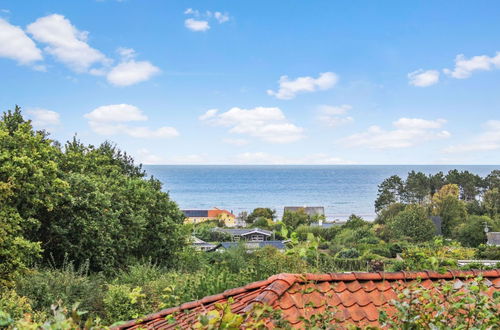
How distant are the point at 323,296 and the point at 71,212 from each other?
12.0 metres

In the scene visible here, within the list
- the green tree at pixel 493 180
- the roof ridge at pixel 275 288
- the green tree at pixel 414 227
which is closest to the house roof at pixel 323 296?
the roof ridge at pixel 275 288

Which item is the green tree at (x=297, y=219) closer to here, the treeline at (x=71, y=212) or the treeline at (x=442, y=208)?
the treeline at (x=442, y=208)

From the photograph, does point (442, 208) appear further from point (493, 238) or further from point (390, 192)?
point (390, 192)

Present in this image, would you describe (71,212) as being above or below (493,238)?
above

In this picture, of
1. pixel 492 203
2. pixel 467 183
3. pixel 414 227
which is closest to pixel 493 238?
pixel 414 227

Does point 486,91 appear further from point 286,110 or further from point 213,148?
point 213,148

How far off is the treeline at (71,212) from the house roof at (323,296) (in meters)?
8.70

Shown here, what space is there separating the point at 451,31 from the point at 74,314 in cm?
3305

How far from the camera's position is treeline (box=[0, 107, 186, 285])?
11.2 meters

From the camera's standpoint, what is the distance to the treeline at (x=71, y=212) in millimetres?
11219

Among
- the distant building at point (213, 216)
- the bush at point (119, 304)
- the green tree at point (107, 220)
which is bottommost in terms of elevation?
the distant building at point (213, 216)

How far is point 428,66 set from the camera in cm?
6575

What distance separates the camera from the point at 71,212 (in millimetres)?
13492

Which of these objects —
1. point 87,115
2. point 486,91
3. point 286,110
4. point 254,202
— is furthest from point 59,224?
point 254,202
